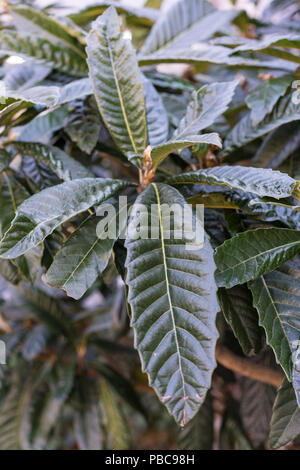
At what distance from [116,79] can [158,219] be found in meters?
0.26

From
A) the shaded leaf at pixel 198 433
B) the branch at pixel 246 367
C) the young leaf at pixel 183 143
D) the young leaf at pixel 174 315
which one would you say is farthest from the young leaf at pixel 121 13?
the shaded leaf at pixel 198 433

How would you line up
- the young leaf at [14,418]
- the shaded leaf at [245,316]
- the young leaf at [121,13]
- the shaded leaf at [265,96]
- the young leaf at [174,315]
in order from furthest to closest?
the young leaf at [14,418] → the young leaf at [121,13] → the shaded leaf at [265,96] → the shaded leaf at [245,316] → the young leaf at [174,315]

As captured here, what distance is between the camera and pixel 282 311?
0.65 m

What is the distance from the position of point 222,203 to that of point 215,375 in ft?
2.07

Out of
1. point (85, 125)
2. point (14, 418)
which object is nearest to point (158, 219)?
point (85, 125)

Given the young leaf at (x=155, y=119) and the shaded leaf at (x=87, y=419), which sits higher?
the young leaf at (x=155, y=119)

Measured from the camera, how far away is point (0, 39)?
3.01 ft

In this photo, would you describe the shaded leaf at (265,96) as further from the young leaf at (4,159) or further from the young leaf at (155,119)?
the young leaf at (4,159)

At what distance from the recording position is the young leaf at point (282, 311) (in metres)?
0.61

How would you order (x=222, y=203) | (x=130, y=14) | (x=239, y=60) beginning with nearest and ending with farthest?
1. (x=222, y=203)
2. (x=239, y=60)
3. (x=130, y=14)

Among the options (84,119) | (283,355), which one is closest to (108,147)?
(84,119)

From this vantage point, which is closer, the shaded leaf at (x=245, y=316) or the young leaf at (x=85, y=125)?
the shaded leaf at (x=245, y=316)

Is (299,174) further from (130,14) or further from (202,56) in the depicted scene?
(130,14)

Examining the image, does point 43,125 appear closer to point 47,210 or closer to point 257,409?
point 47,210
